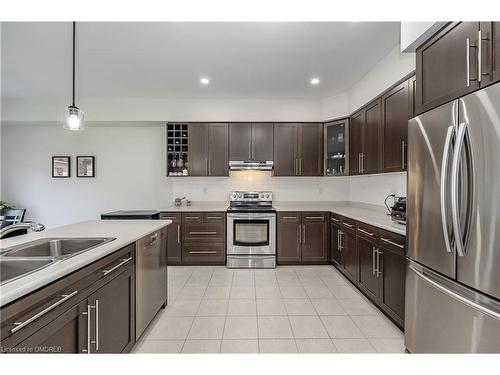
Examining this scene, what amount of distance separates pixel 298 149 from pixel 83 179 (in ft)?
13.8

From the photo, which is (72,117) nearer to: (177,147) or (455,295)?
(177,147)

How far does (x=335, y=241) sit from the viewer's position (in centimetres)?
386

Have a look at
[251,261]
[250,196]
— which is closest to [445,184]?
[251,261]

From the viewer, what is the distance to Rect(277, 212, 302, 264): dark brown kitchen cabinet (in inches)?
161

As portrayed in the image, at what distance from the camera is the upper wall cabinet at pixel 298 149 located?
4453 mm

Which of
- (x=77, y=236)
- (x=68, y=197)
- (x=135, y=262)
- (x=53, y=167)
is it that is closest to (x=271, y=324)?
(x=135, y=262)

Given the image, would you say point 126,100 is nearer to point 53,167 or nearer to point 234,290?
point 53,167

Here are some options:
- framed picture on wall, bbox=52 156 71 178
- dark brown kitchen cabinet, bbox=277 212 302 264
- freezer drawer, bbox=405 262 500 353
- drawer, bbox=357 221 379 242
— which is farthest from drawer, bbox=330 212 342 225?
framed picture on wall, bbox=52 156 71 178

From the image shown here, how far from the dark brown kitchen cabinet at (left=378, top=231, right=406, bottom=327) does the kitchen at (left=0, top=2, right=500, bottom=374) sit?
2 cm

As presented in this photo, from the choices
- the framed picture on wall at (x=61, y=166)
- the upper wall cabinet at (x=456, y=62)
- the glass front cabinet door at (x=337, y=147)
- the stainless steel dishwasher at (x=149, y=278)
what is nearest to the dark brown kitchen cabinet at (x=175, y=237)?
the stainless steel dishwasher at (x=149, y=278)

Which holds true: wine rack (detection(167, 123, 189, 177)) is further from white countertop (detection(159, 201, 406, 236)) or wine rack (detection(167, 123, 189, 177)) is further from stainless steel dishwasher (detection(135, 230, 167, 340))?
stainless steel dishwasher (detection(135, 230, 167, 340))
